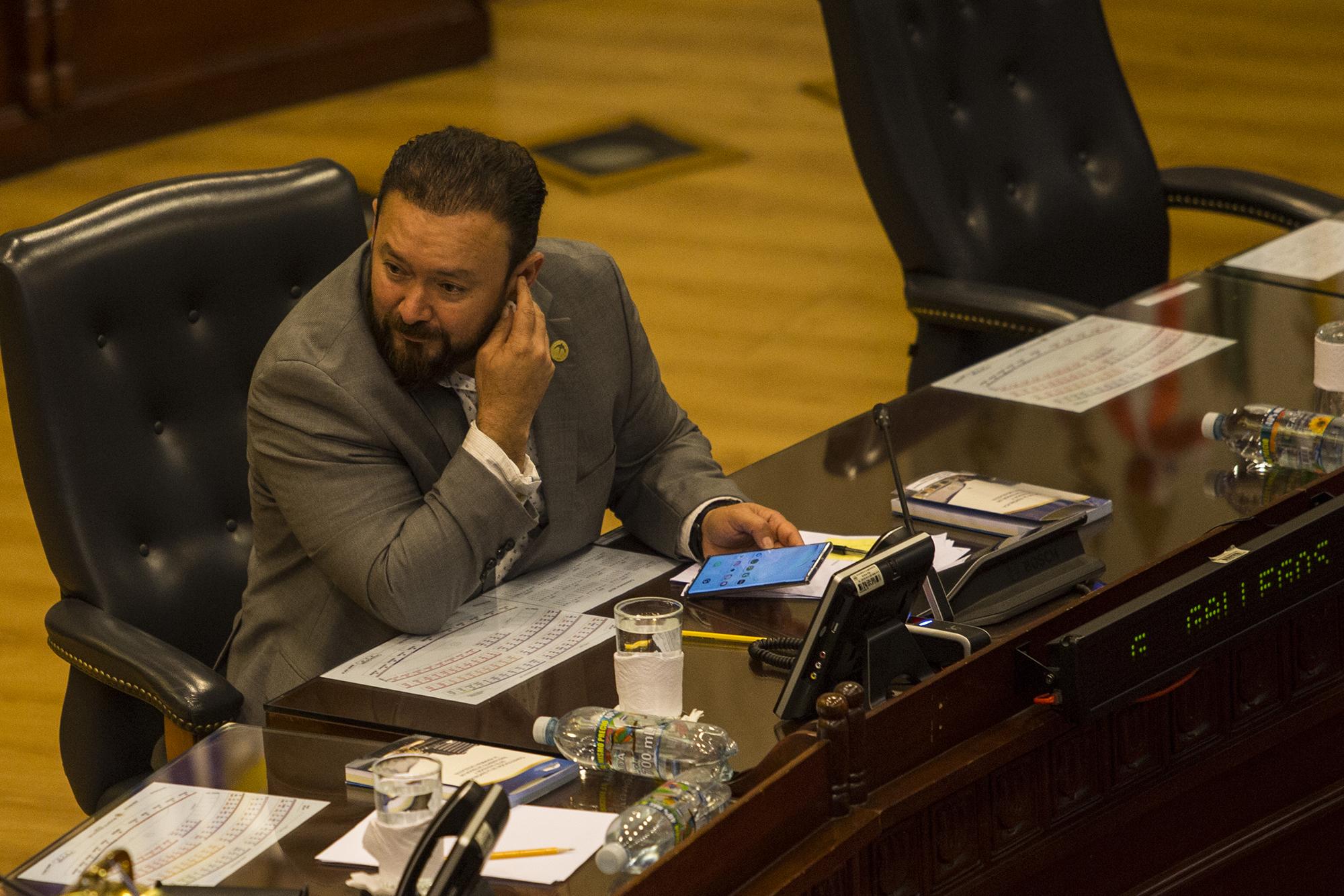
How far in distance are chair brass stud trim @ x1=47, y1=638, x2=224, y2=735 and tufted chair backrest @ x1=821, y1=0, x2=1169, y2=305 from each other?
158 centimetres

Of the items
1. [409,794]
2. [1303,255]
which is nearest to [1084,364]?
[1303,255]

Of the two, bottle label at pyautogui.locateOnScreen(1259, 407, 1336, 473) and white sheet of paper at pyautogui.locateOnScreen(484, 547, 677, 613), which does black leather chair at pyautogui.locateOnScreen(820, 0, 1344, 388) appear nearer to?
bottle label at pyautogui.locateOnScreen(1259, 407, 1336, 473)

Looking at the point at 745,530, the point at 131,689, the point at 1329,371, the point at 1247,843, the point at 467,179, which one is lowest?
the point at 1247,843

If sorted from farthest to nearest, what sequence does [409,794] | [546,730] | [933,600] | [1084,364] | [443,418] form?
[1084,364], [443,418], [933,600], [546,730], [409,794]

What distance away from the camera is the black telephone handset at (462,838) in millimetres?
1342

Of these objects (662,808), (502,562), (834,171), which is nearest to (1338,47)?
(834,171)

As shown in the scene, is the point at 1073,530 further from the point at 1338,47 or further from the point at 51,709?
the point at 1338,47

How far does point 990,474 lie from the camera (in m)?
2.39

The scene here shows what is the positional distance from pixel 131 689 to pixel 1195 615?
117cm

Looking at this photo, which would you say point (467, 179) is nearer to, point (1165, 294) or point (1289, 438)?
point (1289, 438)

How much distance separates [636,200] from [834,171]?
697mm

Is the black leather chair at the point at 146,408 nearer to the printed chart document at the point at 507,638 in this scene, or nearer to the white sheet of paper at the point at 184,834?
the printed chart document at the point at 507,638

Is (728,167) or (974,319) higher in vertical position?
(974,319)

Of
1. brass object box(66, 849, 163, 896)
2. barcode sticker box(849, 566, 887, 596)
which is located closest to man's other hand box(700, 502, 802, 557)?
barcode sticker box(849, 566, 887, 596)
